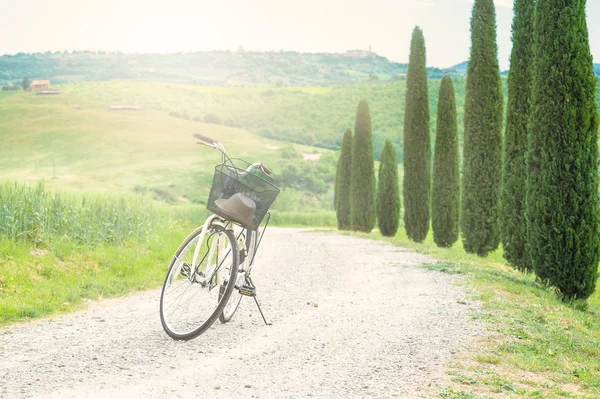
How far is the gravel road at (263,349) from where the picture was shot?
4.34 meters

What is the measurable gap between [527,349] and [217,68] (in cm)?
6844

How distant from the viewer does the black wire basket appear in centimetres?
568

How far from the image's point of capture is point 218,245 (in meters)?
5.95

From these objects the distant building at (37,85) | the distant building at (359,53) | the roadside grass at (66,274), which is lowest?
the roadside grass at (66,274)

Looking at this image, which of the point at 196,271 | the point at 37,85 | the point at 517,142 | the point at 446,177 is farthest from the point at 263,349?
the point at 37,85

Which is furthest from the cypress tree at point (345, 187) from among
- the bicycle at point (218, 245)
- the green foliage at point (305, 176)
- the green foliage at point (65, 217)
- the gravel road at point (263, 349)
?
the bicycle at point (218, 245)

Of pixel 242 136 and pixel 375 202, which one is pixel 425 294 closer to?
pixel 375 202

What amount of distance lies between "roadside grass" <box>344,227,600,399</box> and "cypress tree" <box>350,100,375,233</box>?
53.7 ft

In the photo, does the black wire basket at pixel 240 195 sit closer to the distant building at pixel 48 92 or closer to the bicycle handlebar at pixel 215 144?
the bicycle handlebar at pixel 215 144

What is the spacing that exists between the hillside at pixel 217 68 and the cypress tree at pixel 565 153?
48753 mm

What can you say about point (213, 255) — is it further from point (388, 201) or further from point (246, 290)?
point (388, 201)

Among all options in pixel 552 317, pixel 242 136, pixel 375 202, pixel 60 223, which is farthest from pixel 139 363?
pixel 242 136

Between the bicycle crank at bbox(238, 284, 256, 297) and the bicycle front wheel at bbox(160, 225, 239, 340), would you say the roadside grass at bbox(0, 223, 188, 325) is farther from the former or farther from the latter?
the bicycle crank at bbox(238, 284, 256, 297)

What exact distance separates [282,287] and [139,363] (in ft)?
15.2
